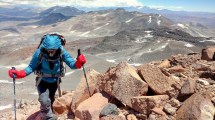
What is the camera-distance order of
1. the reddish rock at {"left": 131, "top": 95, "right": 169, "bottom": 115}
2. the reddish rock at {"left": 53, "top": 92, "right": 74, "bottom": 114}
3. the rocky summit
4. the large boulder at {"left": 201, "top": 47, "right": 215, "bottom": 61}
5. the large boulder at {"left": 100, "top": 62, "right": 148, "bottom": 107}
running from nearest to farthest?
the rocky summit < the reddish rock at {"left": 131, "top": 95, "right": 169, "bottom": 115} < the large boulder at {"left": 100, "top": 62, "right": 148, "bottom": 107} < the reddish rock at {"left": 53, "top": 92, "right": 74, "bottom": 114} < the large boulder at {"left": 201, "top": 47, "right": 215, "bottom": 61}

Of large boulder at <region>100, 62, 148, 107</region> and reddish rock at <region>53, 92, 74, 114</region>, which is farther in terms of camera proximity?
reddish rock at <region>53, 92, 74, 114</region>

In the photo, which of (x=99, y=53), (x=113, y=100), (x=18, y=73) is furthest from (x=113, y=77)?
(x=99, y=53)

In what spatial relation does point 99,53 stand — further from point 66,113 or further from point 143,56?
point 66,113

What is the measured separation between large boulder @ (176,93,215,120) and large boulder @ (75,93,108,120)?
1.80 m

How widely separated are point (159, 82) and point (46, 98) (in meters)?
2.51

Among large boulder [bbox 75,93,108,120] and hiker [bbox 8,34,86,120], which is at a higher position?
hiker [bbox 8,34,86,120]

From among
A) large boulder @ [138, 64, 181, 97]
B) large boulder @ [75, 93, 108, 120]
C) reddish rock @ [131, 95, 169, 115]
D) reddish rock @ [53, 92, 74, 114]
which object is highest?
large boulder @ [138, 64, 181, 97]

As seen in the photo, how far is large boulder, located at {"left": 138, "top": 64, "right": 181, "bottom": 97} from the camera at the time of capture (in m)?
6.95

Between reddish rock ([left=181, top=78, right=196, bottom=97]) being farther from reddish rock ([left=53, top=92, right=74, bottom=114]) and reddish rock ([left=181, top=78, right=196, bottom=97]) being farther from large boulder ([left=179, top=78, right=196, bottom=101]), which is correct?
reddish rock ([left=53, top=92, right=74, bottom=114])

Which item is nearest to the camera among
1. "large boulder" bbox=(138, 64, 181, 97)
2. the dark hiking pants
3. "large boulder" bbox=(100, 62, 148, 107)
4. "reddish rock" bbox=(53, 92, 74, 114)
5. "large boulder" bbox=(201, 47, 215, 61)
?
the dark hiking pants

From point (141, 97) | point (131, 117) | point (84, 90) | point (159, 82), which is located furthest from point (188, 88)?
point (84, 90)

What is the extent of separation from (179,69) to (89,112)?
3459 mm

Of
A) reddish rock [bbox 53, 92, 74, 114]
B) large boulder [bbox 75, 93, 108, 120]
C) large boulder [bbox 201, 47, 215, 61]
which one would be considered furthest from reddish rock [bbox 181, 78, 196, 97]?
large boulder [bbox 201, 47, 215, 61]

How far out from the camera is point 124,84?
7234 mm
